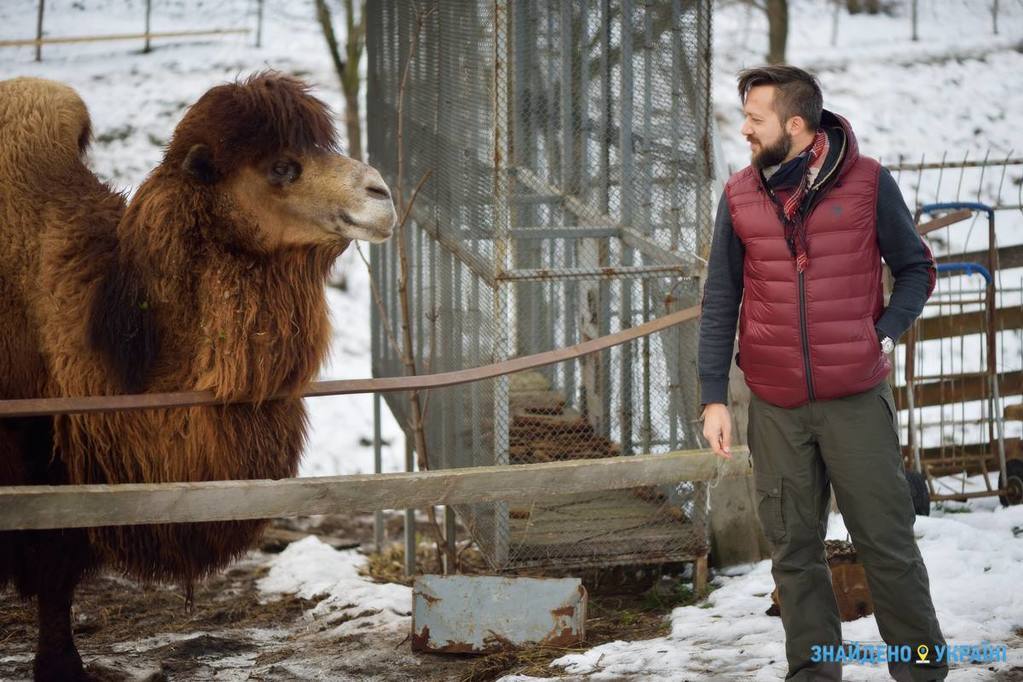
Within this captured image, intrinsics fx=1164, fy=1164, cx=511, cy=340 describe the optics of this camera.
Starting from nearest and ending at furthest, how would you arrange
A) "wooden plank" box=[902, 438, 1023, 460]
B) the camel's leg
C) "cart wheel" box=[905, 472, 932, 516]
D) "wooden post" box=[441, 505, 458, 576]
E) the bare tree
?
"cart wheel" box=[905, 472, 932, 516], the camel's leg, "wooden post" box=[441, 505, 458, 576], "wooden plank" box=[902, 438, 1023, 460], the bare tree

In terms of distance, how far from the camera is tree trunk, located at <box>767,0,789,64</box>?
17625mm

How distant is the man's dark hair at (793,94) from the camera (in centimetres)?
343

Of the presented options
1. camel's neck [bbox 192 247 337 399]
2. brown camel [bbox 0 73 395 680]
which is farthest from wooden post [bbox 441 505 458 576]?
camel's neck [bbox 192 247 337 399]

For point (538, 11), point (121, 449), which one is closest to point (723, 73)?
point (538, 11)

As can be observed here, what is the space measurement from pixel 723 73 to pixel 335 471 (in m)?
13.5

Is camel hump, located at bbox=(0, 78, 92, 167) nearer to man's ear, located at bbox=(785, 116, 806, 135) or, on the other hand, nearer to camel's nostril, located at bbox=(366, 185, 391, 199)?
camel's nostril, located at bbox=(366, 185, 391, 199)

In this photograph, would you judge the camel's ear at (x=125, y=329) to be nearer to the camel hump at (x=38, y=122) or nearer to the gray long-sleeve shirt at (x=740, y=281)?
the camel hump at (x=38, y=122)

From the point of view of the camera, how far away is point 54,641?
4816mm

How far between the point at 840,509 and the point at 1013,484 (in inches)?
125

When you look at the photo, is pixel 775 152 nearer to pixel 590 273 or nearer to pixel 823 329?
pixel 823 329

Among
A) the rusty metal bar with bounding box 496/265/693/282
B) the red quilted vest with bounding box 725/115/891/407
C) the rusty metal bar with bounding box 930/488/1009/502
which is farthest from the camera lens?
the rusty metal bar with bounding box 930/488/1009/502

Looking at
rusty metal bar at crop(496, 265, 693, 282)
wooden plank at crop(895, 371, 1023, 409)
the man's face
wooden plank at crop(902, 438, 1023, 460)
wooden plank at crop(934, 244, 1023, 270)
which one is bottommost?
wooden plank at crop(902, 438, 1023, 460)

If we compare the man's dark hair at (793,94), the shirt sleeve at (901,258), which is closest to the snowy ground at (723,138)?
the shirt sleeve at (901,258)

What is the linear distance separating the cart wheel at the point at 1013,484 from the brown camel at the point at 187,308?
153 inches
